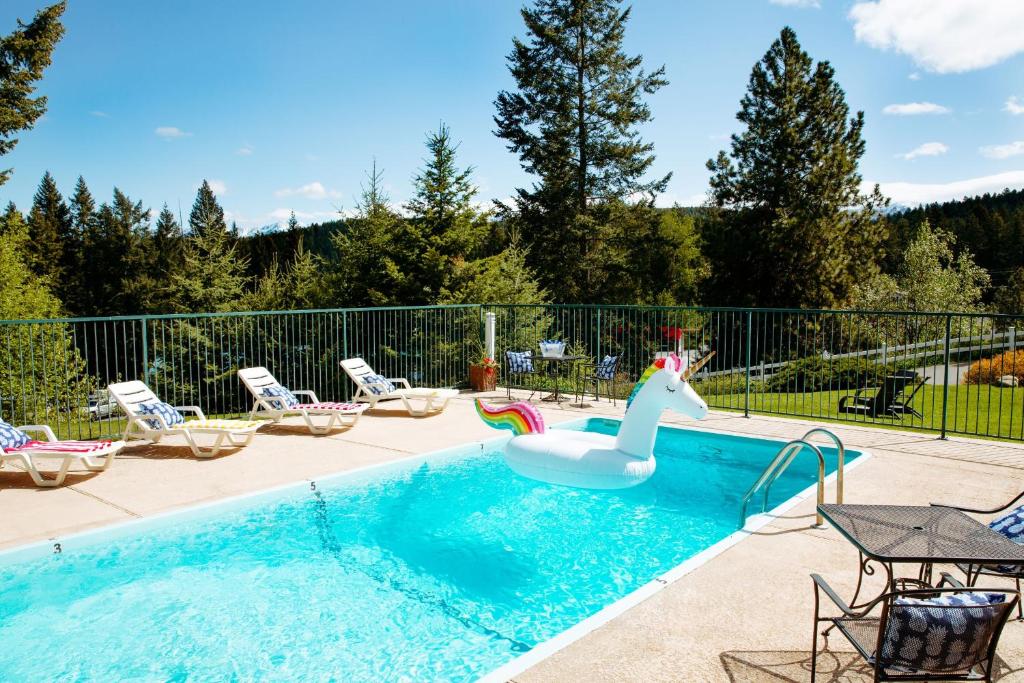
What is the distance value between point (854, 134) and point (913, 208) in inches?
1176

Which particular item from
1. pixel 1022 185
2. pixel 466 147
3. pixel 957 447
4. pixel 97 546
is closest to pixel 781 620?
pixel 97 546

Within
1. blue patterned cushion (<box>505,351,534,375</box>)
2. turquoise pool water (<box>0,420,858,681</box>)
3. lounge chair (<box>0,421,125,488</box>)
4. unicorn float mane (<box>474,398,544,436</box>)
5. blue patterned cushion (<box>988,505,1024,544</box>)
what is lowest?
turquoise pool water (<box>0,420,858,681</box>)

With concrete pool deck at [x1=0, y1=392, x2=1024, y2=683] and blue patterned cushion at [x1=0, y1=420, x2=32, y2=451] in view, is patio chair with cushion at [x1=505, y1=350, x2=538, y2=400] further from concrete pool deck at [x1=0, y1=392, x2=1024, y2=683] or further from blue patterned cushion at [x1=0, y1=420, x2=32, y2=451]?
blue patterned cushion at [x1=0, y1=420, x2=32, y2=451]

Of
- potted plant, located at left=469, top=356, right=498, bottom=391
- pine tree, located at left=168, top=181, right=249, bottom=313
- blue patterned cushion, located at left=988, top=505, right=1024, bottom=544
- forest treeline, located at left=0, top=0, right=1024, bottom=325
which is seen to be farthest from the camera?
forest treeline, located at left=0, top=0, right=1024, bottom=325

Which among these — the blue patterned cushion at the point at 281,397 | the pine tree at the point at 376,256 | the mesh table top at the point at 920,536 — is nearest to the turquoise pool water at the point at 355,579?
the mesh table top at the point at 920,536

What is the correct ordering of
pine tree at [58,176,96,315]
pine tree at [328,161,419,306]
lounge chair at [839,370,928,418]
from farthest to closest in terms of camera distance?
pine tree at [58,176,96,315] < pine tree at [328,161,419,306] < lounge chair at [839,370,928,418]

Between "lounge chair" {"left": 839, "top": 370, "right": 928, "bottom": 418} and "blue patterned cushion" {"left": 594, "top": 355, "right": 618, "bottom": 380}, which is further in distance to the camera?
"blue patterned cushion" {"left": 594, "top": 355, "right": 618, "bottom": 380}

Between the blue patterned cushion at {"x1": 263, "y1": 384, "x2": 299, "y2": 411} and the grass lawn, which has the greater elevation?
the blue patterned cushion at {"x1": 263, "y1": 384, "x2": 299, "y2": 411}

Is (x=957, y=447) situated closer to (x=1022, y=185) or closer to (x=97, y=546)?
(x=97, y=546)

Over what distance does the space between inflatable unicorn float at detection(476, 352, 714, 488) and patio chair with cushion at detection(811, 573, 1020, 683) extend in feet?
10.6

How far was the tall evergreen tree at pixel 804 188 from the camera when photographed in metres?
27.3

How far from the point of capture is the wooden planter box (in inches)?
489

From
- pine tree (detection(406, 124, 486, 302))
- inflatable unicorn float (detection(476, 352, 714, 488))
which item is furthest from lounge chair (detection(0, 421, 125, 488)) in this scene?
pine tree (detection(406, 124, 486, 302))

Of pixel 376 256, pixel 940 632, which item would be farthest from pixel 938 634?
pixel 376 256
